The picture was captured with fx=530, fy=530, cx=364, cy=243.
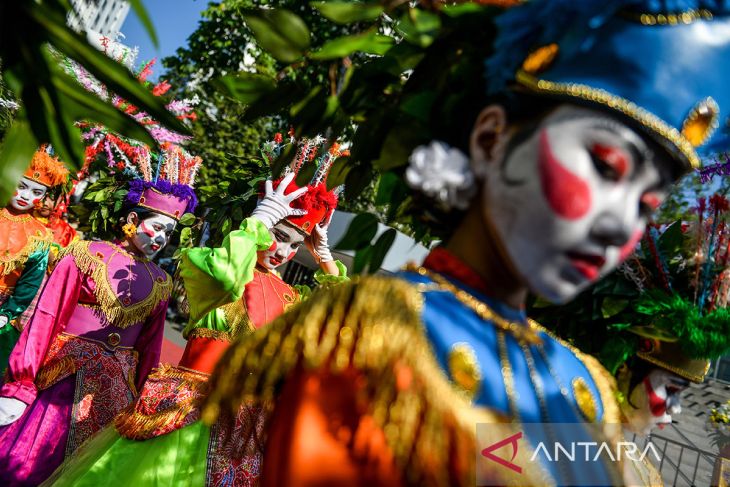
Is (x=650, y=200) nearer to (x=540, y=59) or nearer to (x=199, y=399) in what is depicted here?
(x=540, y=59)

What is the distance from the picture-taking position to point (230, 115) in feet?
42.2

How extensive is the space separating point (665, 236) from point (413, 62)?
1.72 m

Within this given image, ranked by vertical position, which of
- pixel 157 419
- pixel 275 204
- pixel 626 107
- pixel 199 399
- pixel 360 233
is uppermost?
pixel 275 204

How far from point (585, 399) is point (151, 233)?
133 inches

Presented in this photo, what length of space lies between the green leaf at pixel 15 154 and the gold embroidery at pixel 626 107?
3.51ft

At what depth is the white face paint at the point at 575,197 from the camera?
1073 millimetres

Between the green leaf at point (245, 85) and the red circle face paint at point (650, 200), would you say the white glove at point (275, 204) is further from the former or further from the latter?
the red circle face paint at point (650, 200)

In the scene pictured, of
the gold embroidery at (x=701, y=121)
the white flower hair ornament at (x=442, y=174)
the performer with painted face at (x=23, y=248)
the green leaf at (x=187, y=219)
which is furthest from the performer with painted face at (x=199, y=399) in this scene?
the performer with painted face at (x=23, y=248)

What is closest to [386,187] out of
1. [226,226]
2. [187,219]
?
[226,226]

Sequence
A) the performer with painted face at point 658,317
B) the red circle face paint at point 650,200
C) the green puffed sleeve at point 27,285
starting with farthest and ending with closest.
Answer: the green puffed sleeve at point 27,285 < the performer with painted face at point 658,317 < the red circle face paint at point 650,200

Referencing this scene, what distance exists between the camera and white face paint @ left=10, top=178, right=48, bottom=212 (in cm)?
464

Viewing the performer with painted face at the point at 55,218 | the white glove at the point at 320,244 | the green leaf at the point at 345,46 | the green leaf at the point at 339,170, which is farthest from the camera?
the performer with painted face at the point at 55,218

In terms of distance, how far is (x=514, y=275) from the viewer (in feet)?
4.18

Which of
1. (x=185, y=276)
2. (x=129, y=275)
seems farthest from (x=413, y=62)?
(x=129, y=275)
